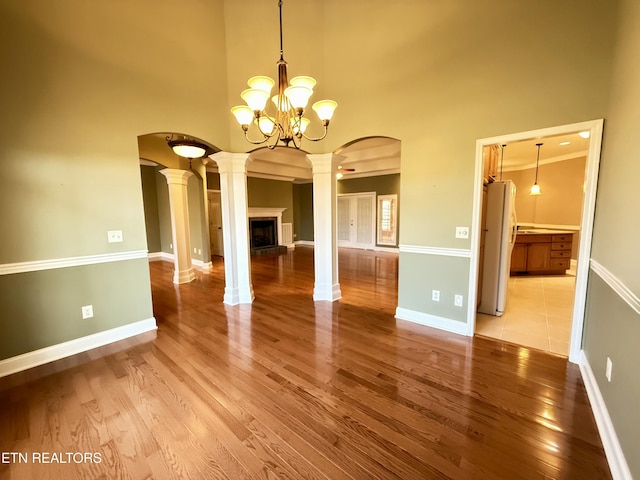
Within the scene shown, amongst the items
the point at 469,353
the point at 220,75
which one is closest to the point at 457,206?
the point at 469,353

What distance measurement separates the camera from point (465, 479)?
138 centimetres

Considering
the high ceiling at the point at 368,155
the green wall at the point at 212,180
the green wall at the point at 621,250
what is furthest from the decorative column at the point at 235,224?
the green wall at the point at 212,180

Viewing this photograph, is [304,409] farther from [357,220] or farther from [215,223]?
[357,220]

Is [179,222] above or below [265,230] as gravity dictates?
above

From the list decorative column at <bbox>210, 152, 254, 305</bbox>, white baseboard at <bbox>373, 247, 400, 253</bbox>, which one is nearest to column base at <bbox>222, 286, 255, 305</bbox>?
decorative column at <bbox>210, 152, 254, 305</bbox>

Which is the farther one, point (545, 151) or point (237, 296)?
point (545, 151)

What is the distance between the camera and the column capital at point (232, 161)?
3779 millimetres

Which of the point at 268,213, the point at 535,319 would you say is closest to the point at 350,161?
the point at 268,213

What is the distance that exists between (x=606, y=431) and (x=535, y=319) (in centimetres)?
209

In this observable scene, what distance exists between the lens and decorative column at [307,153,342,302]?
3938 mm

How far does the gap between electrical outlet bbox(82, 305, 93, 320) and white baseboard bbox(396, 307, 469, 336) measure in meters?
3.41

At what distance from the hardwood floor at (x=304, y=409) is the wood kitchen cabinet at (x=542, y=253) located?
12.1ft

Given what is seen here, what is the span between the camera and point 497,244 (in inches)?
134

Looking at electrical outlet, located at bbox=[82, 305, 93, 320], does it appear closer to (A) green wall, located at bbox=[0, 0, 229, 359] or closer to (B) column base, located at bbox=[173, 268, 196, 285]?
(A) green wall, located at bbox=[0, 0, 229, 359]
